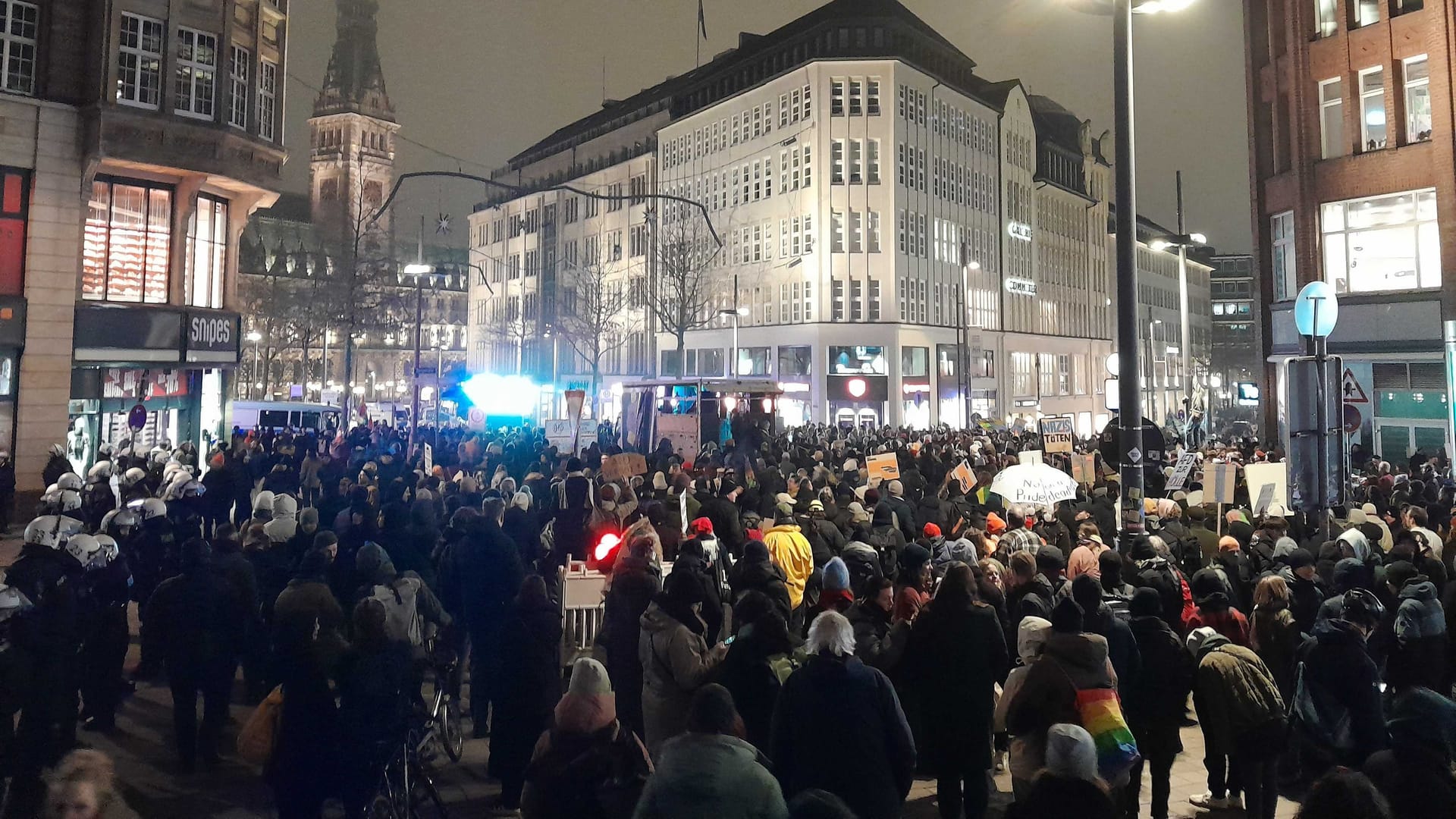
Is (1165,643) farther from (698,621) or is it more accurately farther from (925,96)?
(925,96)

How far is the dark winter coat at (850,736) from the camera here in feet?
15.0

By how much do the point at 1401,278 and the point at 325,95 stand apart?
135 metres

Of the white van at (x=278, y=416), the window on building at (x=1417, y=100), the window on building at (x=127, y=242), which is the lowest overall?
the white van at (x=278, y=416)

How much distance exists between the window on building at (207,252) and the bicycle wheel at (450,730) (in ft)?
76.9

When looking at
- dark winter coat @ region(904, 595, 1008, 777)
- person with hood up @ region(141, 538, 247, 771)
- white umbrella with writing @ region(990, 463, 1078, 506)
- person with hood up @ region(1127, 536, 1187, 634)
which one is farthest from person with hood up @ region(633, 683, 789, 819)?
white umbrella with writing @ region(990, 463, 1078, 506)

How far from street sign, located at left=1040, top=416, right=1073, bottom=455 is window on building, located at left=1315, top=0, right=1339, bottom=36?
13.0m

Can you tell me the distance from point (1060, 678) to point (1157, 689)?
173 cm

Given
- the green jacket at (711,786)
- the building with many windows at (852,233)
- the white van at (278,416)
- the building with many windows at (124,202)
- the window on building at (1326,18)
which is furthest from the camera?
the building with many windows at (852,233)

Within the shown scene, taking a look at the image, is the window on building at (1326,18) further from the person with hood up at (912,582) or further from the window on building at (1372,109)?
the person with hood up at (912,582)

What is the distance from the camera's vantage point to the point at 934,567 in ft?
29.3

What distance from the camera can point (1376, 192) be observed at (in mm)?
23922

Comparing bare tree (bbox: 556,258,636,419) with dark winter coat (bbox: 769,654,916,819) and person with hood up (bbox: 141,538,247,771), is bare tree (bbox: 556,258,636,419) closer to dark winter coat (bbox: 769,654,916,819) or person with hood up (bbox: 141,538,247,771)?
person with hood up (bbox: 141,538,247,771)

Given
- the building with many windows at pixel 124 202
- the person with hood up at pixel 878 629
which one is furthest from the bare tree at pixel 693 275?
the person with hood up at pixel 878 629

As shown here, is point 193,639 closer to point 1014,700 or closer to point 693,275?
point 1014,700
